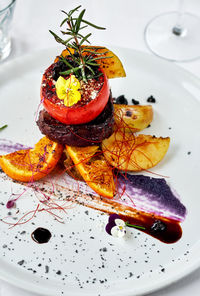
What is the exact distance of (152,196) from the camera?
10.8 ft

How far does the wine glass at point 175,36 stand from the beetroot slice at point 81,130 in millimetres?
1437

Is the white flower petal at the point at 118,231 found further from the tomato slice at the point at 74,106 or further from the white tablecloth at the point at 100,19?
the white tablecloth at the point at 100,19

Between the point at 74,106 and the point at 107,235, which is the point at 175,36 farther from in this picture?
the point at 107,235

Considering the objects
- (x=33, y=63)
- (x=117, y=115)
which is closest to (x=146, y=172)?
(x=117, y=115)

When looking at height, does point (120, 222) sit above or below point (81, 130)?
below

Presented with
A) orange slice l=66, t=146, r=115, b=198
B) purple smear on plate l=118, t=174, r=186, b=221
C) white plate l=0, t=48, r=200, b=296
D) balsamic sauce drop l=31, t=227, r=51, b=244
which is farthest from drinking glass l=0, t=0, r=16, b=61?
balsamic sauce drop l=31, t=227, r=51, b=244

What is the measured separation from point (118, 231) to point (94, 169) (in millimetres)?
493

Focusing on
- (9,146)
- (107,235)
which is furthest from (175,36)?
(107,235)

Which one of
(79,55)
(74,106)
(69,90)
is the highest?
(79,55)

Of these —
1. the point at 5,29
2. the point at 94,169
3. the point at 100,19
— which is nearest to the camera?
the point at 94,169

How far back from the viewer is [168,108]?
150 inches

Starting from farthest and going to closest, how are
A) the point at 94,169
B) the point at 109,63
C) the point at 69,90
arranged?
the point at 109,63 < the point at 94,169 < the point at 69,90

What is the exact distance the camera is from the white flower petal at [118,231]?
308 cm

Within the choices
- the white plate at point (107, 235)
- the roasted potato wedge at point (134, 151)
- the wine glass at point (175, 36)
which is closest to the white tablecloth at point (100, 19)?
the wine glass at point (175, 36)
